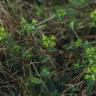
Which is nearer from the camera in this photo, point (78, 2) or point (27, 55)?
point (27, 55)

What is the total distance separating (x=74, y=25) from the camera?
2584 mm

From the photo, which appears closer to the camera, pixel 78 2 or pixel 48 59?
pixel 48 59

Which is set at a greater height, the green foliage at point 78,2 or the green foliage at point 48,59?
the green foliage at point 78,2

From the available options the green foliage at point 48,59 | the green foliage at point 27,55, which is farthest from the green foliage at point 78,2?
the green foliage at point 27,55

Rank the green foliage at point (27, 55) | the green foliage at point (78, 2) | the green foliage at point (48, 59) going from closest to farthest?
the green foliage at point (48, 59), the green foliage at point (27, 55), the green foliage at point (78, 2)

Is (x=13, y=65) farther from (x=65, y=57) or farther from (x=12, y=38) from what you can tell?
A: (x=65, y=57)

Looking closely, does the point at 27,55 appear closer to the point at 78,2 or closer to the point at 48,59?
the point at 48,59

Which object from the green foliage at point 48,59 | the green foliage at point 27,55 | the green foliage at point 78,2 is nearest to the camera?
the green foliage at point 48,59

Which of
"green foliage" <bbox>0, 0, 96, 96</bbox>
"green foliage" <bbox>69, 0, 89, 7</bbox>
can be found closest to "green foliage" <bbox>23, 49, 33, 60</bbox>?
"green foliage" <bbox>0, 0, 96, 96</bbox>

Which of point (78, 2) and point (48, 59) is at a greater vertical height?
point (78, 2)

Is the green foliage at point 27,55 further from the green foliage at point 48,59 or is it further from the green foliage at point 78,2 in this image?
the green foliage at point 78,2

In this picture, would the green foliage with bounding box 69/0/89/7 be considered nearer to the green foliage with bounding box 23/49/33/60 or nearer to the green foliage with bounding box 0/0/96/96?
the green foliage with bounding box 0/0/96/96

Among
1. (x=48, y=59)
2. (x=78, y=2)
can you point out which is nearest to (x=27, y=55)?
(x=48, y=59)

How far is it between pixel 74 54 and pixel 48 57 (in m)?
0.20
